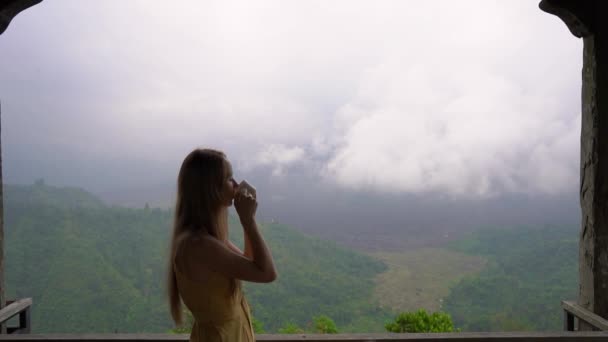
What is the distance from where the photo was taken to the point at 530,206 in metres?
13.7

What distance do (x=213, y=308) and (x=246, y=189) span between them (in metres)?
0.36

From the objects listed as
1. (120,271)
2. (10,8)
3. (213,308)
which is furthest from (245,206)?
(120,271)

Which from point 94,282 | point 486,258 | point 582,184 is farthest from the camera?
point 486,258

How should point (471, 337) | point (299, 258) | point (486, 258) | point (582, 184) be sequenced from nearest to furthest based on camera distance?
point (471, 337), point (582, 184), point (299, 258), point (486, 258)

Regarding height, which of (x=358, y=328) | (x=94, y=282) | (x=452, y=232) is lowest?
(x=358, y=328)

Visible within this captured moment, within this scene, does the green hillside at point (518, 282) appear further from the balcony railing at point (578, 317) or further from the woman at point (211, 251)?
the woman at point (211, 251)

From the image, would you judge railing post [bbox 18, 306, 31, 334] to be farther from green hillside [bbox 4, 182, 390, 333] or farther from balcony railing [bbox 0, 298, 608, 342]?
green hillside [bbox 4, 182, 390, 333]

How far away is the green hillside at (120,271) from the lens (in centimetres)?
995

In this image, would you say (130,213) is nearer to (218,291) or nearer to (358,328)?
(358,328)

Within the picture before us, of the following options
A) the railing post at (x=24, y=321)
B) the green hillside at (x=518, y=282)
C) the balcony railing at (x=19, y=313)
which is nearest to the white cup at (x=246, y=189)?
the balcony railing at (x=19, y=313)

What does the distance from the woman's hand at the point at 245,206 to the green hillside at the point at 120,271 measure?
25.5 feet

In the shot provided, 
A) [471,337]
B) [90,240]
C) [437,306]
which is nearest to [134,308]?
[90,240]

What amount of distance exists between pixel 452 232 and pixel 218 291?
1290 cm

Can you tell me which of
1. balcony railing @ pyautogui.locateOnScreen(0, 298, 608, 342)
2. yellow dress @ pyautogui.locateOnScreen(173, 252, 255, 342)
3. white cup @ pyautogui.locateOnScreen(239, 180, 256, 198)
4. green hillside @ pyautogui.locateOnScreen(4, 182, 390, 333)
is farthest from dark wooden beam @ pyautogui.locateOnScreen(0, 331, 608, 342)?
green hillside @ pyautogui.locateOnScreen(4, 182, 390, 333)
